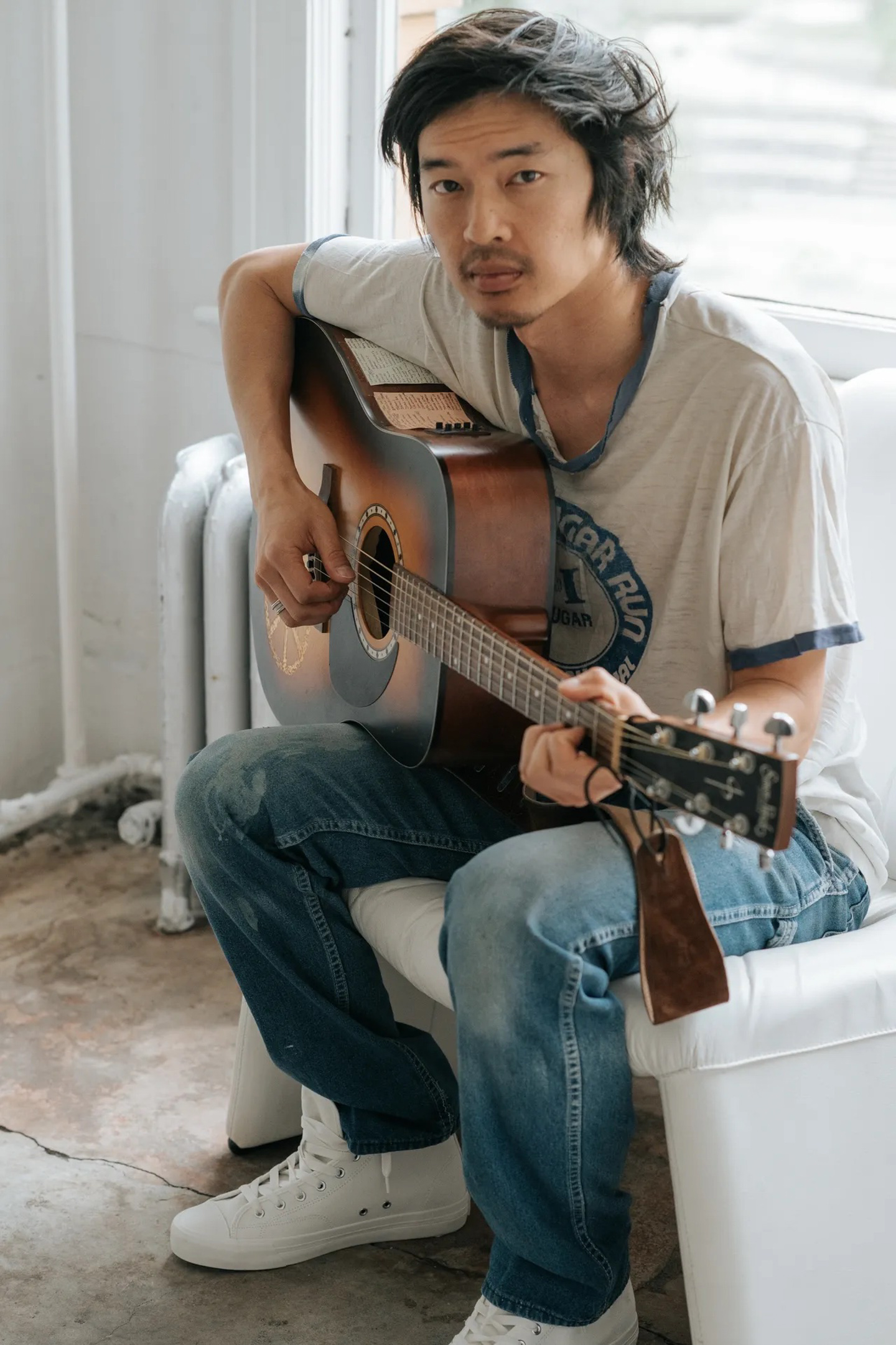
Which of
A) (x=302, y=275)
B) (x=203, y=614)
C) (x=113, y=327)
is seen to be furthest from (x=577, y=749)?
(x=113, y=327)

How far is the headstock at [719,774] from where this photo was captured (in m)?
0.90

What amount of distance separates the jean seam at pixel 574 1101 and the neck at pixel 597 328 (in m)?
0.60

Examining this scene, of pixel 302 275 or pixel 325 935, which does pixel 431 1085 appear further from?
pixel 302 275

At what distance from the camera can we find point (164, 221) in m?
2.29

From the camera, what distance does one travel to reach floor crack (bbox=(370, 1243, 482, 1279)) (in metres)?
1.48

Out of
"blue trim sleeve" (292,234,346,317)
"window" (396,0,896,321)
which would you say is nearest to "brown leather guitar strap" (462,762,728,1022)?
"blue trim sleeve" (292,234,346,317)

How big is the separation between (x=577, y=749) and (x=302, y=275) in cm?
88

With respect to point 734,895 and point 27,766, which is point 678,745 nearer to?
point 734,895

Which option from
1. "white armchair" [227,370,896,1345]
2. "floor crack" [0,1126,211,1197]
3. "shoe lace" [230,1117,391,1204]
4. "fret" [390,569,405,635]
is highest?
"fret" [390,569,405,635]

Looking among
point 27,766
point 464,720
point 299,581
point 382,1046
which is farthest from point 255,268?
point 27,766

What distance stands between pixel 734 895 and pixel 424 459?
50cm

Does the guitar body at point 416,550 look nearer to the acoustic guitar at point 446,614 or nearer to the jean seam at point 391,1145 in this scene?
the acoustic guitar at point 446,614

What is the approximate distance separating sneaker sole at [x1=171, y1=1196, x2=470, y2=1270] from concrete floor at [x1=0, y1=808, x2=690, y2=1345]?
0.04 ft

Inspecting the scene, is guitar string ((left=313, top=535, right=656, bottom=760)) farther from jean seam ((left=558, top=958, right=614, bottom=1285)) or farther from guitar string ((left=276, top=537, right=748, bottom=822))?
jean seam ((left=558, top=958, right=614, bottom=1285))
